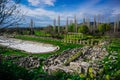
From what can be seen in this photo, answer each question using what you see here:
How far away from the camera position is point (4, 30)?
565 centimetres

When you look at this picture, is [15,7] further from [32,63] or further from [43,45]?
[43,45]

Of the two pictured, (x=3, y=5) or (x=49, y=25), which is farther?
(x=49, y=25)

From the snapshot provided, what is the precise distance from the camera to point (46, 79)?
5977 mm

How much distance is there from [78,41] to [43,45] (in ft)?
13.3

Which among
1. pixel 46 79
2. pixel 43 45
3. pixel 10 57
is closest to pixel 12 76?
pixel 46 79

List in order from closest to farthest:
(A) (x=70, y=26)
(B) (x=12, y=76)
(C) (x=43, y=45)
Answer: (B) (x=12, y=76) → (C) (x=43, y=45) → (A) (x=70, y=26)

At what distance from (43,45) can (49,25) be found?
17976 mm

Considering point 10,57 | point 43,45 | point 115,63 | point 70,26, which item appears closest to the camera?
point 115,63

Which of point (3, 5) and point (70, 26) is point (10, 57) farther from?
point (70, 26)

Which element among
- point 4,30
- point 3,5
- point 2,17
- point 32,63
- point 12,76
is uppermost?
point 3,5

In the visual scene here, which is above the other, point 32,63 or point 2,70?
point 2,70

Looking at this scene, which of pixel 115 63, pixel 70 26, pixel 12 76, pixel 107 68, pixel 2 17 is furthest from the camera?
pixel 70 26

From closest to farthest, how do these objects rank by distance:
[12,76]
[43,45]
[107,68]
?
[12,76] → [107,68] → [43,45]

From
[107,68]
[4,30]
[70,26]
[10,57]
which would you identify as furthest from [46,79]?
[70,26]
